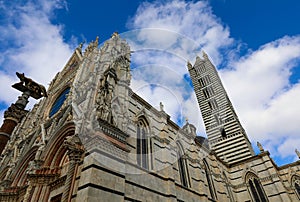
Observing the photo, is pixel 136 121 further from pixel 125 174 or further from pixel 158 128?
pixel 125 174

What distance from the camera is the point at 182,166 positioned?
12445 millimetres

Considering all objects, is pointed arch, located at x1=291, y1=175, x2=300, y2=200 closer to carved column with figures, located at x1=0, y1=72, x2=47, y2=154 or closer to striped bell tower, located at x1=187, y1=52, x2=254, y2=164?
striped bell tower, located at x1=187, y1=52, x2=254, y2=164

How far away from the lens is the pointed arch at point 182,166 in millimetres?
11625

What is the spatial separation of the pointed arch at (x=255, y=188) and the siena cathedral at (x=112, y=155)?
77 millimetres

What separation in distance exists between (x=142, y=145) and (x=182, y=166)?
3.86 m

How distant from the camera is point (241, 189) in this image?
1680 cm

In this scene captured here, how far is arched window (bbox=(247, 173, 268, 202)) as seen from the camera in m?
15.9

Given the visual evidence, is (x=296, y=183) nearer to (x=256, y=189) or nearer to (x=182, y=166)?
(x=256, y=189)

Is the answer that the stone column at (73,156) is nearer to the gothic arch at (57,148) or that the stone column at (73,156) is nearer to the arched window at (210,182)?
the gothic arch at (57,148)

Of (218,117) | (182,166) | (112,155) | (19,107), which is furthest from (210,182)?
(218,117)

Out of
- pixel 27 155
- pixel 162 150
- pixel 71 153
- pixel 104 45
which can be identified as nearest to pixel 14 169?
pixel 27 155

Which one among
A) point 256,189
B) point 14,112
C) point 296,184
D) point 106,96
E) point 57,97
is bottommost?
point 14,112

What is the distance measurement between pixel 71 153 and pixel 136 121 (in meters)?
4.33

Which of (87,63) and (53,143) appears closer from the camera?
(53,143)
